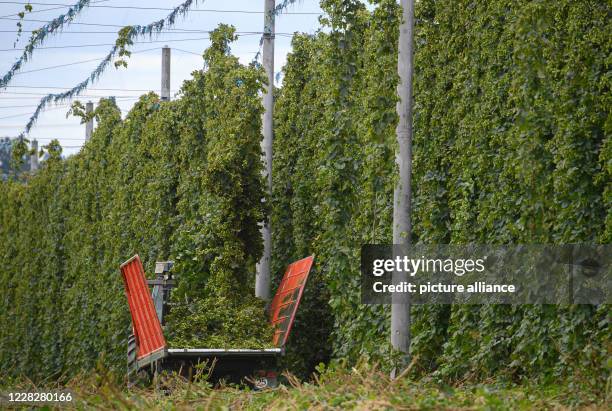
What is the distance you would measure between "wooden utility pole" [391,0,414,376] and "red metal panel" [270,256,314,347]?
2487mm

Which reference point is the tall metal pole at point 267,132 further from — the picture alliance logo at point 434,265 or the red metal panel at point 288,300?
the picture alliance logo at point 434,265

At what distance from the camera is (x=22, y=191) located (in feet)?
93.8

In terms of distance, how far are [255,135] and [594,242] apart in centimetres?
775

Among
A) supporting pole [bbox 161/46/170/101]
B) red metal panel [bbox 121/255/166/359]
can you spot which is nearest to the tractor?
red metal panel [bbox 121/255/166/359]

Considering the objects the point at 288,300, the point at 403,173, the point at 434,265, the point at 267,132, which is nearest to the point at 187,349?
the point at 288,300

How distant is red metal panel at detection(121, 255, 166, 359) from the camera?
1361cm

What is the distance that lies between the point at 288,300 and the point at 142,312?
77.5 inches

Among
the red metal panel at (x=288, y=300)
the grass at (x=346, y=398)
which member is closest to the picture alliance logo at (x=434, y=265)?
the red metal panel at (x=288, y=300)

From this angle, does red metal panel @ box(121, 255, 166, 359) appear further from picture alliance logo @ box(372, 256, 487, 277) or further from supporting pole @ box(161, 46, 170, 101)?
supporting pole @ box(161, 46, 170, 101)

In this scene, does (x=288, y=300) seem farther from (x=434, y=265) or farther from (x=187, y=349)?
(x=434, y=265)

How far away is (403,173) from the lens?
1133 centimetres

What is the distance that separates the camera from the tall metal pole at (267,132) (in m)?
17.4

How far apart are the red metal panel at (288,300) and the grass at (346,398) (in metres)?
4.91

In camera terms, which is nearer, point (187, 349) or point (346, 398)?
point (346, 398)
